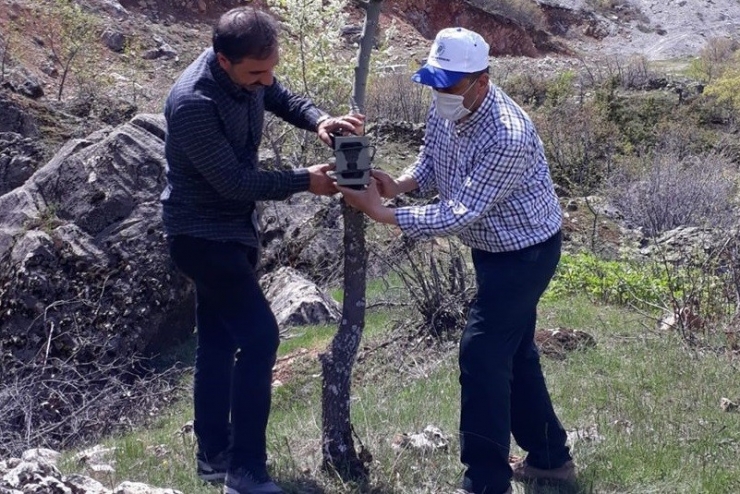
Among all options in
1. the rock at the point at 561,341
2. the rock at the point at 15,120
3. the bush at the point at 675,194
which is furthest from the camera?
the bush at the point at 675,194

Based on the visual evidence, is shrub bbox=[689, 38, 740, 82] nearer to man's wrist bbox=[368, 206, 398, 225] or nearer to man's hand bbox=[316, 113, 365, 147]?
man's hand bbox=[316, 113, 365, 147]

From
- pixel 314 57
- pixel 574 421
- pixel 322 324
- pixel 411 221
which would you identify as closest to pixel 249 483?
pixel 411 221

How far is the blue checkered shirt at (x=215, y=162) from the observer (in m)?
3.89

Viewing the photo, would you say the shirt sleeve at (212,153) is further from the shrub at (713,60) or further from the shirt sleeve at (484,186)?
the shrub at (713,60)

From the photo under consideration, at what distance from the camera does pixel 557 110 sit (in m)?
20.8

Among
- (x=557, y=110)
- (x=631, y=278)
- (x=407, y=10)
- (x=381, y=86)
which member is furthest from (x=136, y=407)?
(x=407, y=10)

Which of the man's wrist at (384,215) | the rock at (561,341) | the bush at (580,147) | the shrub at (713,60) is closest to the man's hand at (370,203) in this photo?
the man's wrist at (384,215)

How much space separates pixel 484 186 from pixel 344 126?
0.68 meters

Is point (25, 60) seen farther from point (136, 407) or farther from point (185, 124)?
point (185, 124)

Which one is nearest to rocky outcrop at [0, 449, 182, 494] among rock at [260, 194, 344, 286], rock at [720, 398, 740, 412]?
rock at [720, 398, 740, 412]

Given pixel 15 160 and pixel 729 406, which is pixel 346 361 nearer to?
pixel 729 406

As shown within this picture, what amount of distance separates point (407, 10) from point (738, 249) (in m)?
36.3

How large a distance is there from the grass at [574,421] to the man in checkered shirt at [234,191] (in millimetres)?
437

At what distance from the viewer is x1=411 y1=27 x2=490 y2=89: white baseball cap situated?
3785mm
